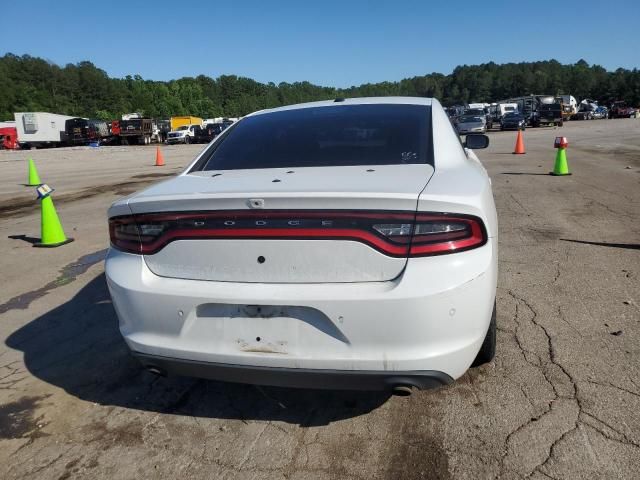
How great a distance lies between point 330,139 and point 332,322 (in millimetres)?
1503

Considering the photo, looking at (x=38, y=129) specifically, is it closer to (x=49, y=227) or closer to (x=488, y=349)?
(x=49, y=227)

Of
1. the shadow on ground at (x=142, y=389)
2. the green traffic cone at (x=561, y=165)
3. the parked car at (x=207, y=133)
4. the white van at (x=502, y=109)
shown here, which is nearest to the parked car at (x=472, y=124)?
the white van at (x=502, y=109)

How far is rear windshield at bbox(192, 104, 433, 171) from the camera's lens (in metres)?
3.08

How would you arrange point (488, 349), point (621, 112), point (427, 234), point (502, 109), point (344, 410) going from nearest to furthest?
point (427, 234), point (344, 410), point (488, 349), point (502, 109), point (621, 112)

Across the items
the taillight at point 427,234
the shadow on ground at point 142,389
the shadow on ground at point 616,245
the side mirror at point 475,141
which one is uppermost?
the side mirror at point 475,141

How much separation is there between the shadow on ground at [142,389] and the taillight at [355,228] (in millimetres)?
1058

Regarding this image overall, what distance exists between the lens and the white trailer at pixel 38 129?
163 ft

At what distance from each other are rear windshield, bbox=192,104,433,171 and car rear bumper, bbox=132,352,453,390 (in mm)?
1240

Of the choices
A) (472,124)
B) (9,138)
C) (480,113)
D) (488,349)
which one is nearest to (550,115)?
(480,113)

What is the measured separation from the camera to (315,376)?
2264 mm

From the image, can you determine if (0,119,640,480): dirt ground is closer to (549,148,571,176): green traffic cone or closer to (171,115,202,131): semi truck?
(549,148,571,176): green traffic cone

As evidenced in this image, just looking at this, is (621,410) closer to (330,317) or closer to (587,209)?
(330,317)

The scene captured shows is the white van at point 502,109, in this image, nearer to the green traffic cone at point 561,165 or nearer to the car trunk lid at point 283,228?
the green traffic cone at point 561,165

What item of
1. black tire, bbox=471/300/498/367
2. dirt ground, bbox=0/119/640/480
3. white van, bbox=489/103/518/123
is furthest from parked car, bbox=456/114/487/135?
black tire, bbox=471/300/498/367
